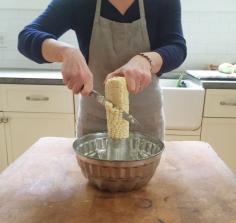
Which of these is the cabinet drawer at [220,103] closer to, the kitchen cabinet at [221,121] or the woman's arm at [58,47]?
the kitchen cabinet at [221,121]

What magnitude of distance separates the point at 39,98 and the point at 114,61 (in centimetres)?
90

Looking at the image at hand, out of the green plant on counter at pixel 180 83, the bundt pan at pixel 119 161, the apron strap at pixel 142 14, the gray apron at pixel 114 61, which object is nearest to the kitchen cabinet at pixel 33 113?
the green plant on counter at pixel 180 83

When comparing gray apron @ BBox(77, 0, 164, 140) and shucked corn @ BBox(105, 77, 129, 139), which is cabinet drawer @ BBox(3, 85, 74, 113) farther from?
shucked corn @ BBox(105, 77, 129, 139)

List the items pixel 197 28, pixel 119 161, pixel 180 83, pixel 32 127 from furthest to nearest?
1. pixel 197 28
2. pixel 180 83
3. pixel 32 127
4. pixel 119 161

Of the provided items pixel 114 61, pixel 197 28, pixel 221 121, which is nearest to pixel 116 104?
pixel 114 61

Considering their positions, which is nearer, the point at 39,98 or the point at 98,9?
Result: the point at 98,9

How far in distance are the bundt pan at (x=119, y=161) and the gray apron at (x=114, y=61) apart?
10.2 inches

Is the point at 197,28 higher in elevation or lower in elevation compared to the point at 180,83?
higher

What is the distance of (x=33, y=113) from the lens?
1.89 meters

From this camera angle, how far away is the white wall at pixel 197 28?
2.19m

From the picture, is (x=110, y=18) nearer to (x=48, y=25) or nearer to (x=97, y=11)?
(x=97, y=11)

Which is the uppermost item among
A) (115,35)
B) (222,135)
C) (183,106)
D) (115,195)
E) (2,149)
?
(115,35)

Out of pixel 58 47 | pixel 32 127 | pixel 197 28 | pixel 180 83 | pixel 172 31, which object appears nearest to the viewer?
pixel 58 47

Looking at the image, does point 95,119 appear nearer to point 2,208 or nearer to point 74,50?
point 74,50
